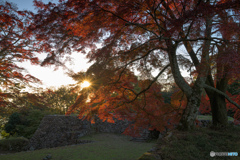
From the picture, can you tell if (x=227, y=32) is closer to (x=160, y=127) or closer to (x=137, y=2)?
(x=137, y=2)

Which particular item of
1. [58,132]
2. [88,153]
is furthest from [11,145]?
[88,153]

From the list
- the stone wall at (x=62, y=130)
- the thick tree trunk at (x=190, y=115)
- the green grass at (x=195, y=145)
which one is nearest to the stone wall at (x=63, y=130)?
the stone wall at (x=62, y=130)

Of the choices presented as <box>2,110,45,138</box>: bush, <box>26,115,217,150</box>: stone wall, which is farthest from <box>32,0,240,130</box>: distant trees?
<box>2,110,45,138</box>: bush

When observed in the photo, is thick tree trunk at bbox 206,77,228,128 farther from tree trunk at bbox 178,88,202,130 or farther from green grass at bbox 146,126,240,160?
tree trunk at bbox 178,88,202,130

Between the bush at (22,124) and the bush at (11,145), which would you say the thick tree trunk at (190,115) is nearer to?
the bush at (11,145)

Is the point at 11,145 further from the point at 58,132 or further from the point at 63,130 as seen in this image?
the point at 63,130

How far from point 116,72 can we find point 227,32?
3594mm

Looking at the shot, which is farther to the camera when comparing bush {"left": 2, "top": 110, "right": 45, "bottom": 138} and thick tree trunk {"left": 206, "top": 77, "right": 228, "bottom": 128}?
bush {"left": 2, "top": 110, "right": 45, "bottom": 138}

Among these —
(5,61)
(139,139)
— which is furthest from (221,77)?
(5,61)

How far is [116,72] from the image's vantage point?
17.5ft

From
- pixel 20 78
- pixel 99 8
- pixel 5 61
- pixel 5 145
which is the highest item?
pixel 99 8

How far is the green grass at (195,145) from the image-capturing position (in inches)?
136

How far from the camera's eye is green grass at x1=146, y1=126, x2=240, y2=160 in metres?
3.46

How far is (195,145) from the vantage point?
4.00m
